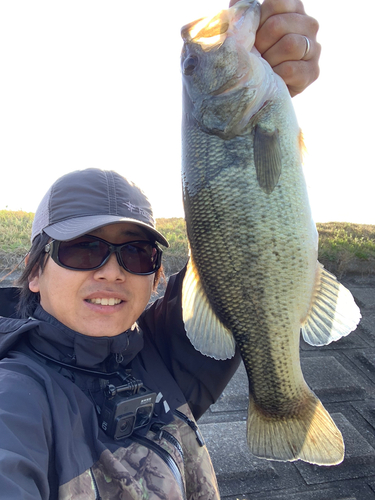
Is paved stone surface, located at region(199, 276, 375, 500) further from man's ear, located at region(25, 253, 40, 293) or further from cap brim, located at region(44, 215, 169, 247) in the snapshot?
cap brim, located at region(44, 215, 169, 247)

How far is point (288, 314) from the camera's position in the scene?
61.8 inches

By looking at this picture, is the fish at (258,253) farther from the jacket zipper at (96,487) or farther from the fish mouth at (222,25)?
the jacket zipper at (96,487)

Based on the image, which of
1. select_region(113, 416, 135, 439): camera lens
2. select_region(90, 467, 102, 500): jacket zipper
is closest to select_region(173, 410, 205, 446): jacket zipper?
select_region(113, 416, 135, 439): camera lens

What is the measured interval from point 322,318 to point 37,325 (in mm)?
1199

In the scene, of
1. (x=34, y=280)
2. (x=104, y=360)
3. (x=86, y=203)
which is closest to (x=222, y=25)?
(x=86, y=203)

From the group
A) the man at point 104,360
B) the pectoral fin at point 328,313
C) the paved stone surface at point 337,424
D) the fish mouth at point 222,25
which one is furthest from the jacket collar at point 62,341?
the paved stone surface at point 337,424

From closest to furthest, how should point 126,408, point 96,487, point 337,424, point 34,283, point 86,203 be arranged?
point 96,487 → point 126,408 → point 86,203 → point 34,283 → point 337,424

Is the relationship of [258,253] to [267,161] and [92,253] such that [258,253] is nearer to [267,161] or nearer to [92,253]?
[267,161]

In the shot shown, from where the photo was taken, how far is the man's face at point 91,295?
1.54 m

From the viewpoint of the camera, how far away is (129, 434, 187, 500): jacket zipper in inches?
54.0

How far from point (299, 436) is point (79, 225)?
1.29 meters

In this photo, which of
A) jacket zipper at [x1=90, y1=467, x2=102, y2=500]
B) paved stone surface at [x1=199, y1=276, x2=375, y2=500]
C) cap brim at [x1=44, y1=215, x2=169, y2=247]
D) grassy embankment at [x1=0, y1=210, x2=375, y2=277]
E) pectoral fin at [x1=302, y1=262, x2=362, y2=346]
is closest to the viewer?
jacket zipper at [x1=90, y1=467, x2=102, y2=500]

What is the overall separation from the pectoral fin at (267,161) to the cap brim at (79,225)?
535 millimetres

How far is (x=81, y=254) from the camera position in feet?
5.09
